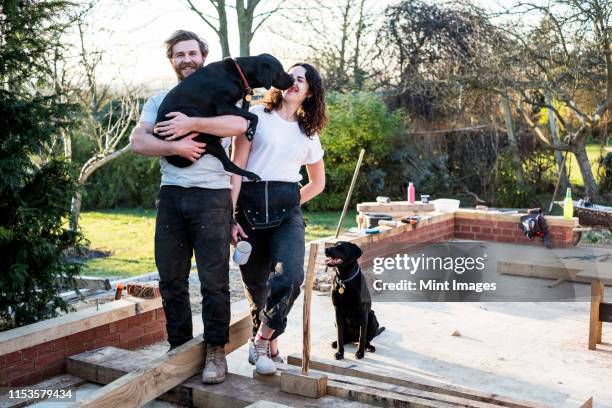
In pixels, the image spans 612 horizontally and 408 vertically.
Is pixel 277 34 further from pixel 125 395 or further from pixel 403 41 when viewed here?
pixel 125 395

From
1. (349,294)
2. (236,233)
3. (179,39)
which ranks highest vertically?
(179,39)

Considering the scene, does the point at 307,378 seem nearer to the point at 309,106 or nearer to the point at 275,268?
the point at 275,268

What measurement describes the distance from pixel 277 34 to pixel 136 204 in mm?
5258

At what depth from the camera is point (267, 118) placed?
11.7 ft

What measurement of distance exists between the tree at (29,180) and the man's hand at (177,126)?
1332 millimetres

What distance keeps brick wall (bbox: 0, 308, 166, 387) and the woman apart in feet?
3.65

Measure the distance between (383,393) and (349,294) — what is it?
1.35m

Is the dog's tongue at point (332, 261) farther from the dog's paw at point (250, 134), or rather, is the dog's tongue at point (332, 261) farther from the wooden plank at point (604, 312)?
the wooden plank at point (604, 312)

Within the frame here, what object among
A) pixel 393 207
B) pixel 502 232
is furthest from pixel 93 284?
pixel 502 232

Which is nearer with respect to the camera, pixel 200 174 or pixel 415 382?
pixel 200 174

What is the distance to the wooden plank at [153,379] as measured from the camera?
2897 millimetres

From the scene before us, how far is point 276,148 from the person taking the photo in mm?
3518

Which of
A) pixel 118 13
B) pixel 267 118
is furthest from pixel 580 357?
pixel 118 13

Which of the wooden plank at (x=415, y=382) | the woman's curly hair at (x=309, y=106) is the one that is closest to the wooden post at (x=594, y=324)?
the wooden plank at (x=415, y=382)
